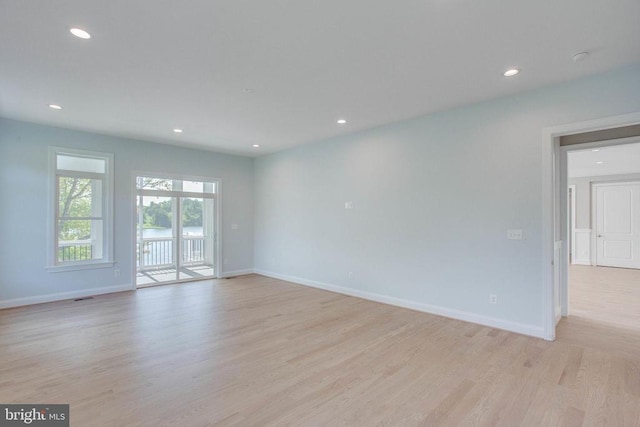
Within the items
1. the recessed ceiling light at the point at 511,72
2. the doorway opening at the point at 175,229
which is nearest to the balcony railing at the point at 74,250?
the doorway opening at the point at 175,229

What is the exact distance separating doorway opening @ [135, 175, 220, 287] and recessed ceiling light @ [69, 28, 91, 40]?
155 inches

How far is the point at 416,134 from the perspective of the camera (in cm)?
477

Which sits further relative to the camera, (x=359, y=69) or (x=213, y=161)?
(x=213, y=161)

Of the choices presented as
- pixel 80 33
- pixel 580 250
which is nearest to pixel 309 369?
pixel 80 33

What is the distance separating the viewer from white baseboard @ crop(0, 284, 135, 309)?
16.0 feet

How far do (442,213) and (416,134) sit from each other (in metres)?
1.26

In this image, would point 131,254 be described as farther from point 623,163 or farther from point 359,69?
point 623,163

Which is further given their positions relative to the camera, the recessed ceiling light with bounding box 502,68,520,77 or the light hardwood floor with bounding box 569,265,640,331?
the light hardwood floor with bounding box 569,265,640,331

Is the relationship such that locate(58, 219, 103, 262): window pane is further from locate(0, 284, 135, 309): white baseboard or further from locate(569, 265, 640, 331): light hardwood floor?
locate(569, 265, 640, 331): light hardwood floor

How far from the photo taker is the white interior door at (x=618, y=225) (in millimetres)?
8148

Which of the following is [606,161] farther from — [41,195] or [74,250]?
[41,195]

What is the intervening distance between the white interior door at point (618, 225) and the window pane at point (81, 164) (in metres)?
12.0

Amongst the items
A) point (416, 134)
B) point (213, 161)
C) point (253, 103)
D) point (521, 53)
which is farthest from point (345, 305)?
point (213, 161)

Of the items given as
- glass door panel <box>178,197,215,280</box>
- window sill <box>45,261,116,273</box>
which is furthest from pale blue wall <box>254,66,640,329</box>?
window sill <box>45,261,116,273</box>
